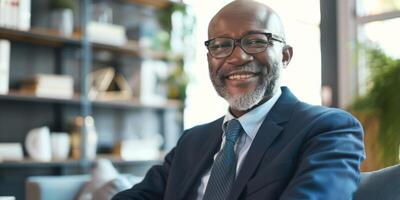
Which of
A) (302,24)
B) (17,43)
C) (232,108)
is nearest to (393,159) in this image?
(232,108)

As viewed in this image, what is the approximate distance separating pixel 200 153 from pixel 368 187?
57 cm

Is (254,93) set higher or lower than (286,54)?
lower

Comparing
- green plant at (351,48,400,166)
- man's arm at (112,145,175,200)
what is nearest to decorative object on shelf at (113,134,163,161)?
green plant at (351,48,400,166)

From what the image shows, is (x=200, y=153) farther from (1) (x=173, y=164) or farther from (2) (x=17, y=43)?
(2) (x=17, y=43)

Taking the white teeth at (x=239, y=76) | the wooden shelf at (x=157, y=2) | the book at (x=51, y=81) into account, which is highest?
the wooden shelf at (x=157, y=2)

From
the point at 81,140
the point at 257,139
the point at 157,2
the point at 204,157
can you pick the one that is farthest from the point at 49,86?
the point at 257,139

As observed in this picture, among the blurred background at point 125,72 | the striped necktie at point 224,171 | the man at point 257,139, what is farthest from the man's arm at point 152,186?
the blurred background at point 125,72

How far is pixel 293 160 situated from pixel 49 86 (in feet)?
9.65

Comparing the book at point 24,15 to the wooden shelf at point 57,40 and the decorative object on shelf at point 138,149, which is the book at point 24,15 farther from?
the decorative object on shelf at point 138,149

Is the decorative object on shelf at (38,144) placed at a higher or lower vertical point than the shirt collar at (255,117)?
lower

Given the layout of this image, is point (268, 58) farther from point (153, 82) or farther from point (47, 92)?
point (153, 82)

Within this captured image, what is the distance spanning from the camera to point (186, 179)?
5.44 feet

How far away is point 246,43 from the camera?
1520 millimetres

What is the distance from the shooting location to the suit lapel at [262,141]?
1.42m
